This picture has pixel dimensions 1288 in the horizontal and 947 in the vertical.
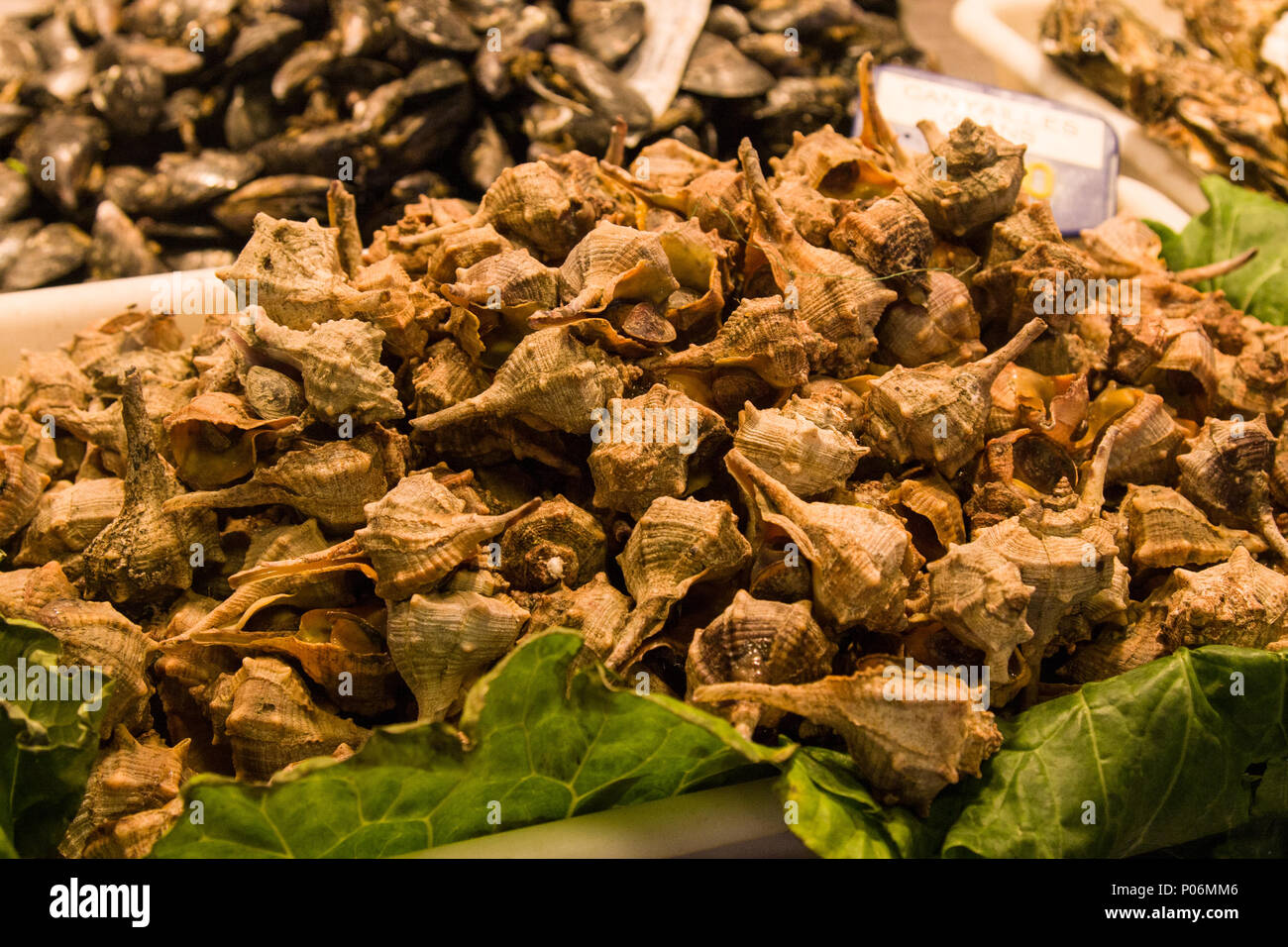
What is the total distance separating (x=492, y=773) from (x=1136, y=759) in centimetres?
78

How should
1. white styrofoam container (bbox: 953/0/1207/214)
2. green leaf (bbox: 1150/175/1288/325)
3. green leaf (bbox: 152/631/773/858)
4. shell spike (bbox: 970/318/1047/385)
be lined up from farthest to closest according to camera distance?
white styrofoam container (bbox: 953/0/1207/214), green leaf (bbox: 1150/175/1288/325), shell spike (bbox: 970/318/1047/385), green leaf (bbox: 152/631/773/858)

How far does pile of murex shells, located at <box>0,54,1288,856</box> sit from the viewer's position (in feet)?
3.98

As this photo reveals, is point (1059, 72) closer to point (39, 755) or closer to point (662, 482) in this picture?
point (662, 482)

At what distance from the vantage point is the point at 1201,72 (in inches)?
124

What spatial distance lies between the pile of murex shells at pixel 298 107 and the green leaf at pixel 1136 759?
2.15 m

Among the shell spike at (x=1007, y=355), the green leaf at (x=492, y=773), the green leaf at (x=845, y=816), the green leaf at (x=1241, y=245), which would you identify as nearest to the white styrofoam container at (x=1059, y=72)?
the green leaf at (x=1241, y=245)

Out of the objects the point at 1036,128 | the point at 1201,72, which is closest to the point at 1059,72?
the point at 1201,72

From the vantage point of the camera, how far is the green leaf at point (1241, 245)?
2.12 metres

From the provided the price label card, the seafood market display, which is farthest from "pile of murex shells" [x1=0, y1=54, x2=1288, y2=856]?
the seafood market display

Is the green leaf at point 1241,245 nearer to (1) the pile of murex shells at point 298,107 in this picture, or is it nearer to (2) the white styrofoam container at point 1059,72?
(2) the white styrofoam container at point 1059,72

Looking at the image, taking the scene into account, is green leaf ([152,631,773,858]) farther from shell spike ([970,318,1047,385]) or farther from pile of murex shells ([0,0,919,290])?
pile of murex shells ([0,0,919,290])

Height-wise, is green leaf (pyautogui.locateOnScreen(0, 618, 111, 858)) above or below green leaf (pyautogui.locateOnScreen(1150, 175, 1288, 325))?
below

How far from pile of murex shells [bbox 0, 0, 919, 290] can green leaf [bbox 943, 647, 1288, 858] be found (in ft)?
7.06

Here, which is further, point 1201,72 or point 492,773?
point 1201,72
